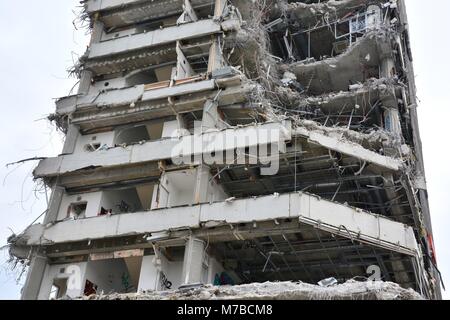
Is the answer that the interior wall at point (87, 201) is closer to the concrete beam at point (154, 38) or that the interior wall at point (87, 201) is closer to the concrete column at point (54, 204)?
the concrete column at point (54, 204)

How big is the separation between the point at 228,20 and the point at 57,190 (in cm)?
1340

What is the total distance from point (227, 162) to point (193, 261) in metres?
5.23

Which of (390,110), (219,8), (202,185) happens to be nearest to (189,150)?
(202,185)

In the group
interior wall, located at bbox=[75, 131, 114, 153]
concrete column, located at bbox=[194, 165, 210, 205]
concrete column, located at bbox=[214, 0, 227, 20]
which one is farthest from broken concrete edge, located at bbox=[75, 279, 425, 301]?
concrete column, located at bbox=[214, 0, 227, 20]

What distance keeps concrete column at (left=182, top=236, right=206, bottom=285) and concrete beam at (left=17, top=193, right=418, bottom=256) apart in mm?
703

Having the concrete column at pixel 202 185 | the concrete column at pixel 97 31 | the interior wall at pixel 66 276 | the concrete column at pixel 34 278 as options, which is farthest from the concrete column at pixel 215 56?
the concrete column at pixel 34 278

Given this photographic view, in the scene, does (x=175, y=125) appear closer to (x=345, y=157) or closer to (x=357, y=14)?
(x=345, y=157)

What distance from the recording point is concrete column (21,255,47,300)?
98.6 ft

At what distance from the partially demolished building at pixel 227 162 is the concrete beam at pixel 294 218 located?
0.20 ft

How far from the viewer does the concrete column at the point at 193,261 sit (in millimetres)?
26422

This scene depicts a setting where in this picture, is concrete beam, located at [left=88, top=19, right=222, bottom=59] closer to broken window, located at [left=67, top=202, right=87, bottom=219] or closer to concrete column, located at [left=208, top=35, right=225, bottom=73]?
concrete column, located at [left=208, top=35, right=225, bottom=73]

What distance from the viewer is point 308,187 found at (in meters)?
31.0

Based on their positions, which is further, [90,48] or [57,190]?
[90,48]
